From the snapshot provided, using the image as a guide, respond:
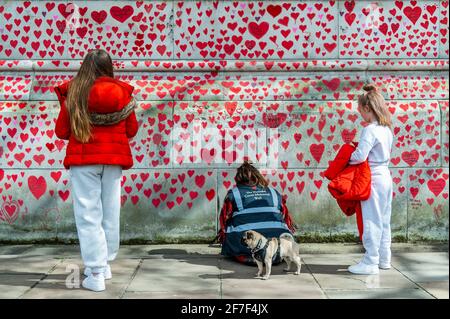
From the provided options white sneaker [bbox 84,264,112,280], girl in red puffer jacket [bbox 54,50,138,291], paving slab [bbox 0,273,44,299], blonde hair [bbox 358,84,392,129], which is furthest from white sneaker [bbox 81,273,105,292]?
blonde hair [bbox 358,84,392,129]

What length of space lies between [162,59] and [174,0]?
630 mm

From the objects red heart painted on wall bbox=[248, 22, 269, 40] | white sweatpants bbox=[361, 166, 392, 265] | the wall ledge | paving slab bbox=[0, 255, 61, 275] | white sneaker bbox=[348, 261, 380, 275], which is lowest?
paving slab bbox=[0, 255, 61, 275]

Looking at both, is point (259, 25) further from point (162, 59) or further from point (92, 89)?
point (92, 89)

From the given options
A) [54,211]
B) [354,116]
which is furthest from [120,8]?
[354,116]

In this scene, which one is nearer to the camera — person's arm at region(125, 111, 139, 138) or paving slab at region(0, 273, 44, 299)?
paving slab at region(0, 273, 44, 299)

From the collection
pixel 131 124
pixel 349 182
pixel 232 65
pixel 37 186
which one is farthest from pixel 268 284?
pixel 37 186

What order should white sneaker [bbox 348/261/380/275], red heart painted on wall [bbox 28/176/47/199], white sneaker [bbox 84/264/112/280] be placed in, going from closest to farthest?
white sneaker [bbox 84/264/112/280]
white sneaker [bbox 348/261/380/275]
red heart painted on wall [bbox 28/176/47/199]

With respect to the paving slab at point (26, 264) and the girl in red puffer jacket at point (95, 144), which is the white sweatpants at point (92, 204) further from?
the paving slab at point (26, 264)

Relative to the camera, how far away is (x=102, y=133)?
5.29m

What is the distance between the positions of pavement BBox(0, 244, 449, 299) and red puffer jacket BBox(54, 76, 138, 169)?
1.02 metres

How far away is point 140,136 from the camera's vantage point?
23.7 ft

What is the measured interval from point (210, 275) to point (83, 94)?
1894 mm

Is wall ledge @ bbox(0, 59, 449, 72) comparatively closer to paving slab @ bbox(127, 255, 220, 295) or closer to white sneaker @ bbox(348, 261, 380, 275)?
paving slab @ bbox(127, 255, 220, 295)

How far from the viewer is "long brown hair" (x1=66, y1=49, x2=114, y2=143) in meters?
5.21
